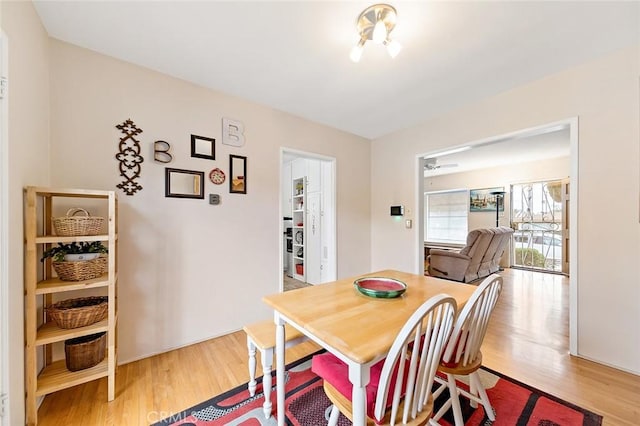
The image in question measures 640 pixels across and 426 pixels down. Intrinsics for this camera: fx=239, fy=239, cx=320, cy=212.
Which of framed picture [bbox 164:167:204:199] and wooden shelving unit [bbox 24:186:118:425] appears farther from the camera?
framed picture [bbox 164:167:204:199]

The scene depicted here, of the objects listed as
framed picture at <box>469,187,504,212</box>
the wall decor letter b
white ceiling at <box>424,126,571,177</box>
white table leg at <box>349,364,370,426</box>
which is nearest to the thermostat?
white ceiling at <box>424,126,571,177</box>

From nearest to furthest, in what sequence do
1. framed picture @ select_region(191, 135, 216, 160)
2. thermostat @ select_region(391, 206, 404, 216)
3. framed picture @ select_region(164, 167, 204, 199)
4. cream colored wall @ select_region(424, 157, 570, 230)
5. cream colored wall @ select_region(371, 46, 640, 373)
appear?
cream colored wall @ select_region(371, 46, 640, 373) < framed picture @ select_region(164, 167, 204, 199) < framed picture @ select_region(191, 135, 216, 160) < thermostat @ select_region(391, 206, 404, 216) < cream colored wall @ select_region(424, 157, 570, 230)

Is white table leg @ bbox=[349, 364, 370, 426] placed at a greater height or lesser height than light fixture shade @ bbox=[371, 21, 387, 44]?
lesser

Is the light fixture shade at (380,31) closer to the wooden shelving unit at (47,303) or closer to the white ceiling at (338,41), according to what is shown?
the white ceiling at (338,41)

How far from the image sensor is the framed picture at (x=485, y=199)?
590 centimetres

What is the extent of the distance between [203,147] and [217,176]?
30 centimetres

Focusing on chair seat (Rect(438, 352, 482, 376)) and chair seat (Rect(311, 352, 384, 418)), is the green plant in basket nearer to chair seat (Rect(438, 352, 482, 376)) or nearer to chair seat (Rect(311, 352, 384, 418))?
chair seat (Rect(311, 352, 384, 418))

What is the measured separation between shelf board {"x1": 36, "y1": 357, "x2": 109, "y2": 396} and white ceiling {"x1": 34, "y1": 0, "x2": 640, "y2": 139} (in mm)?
2270

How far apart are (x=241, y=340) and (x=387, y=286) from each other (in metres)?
1.61

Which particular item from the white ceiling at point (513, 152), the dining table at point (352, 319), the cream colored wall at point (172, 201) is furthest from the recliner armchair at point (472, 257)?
the cream colored wall at point (172, 201)

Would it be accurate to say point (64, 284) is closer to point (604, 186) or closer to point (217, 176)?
point (217, 176)

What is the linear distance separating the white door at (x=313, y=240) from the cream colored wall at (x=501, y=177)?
4.55 meters

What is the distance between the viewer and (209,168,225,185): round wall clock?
7.77ft

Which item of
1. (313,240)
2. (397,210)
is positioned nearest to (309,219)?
(313,240)
